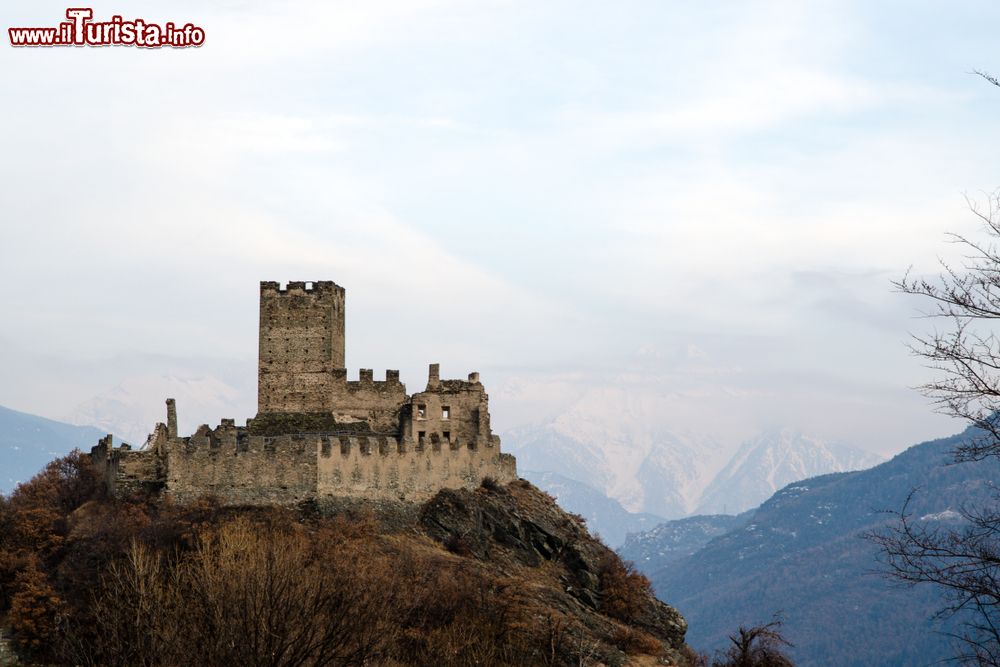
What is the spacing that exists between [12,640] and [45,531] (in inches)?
290

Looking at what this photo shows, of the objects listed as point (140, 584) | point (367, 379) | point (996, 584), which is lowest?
point (996, 584)

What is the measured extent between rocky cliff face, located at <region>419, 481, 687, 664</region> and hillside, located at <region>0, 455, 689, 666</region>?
0.12 meters

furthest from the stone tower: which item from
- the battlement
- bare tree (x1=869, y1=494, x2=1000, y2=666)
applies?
bare tree (x1=869, y1=494, x2=1000, y2=666)

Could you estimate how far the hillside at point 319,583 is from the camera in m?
53.6

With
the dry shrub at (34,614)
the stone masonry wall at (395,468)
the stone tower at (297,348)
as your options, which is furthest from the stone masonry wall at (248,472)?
the stone tower at (297,348)

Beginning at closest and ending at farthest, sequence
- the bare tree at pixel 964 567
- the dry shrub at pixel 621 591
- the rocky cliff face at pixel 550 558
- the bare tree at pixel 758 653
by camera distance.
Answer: the bare tree at pixel 964 567, the bare tree at pixel 758 653, the rocky cliff face at pixel 550 558, the dry shrub at pixel 621 591

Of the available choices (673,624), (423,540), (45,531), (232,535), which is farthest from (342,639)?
(673,624)

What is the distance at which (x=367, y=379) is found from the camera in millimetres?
88375

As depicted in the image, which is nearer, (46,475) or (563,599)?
(563,599)

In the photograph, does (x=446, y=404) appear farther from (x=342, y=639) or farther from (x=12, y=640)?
(x=342, y=639)

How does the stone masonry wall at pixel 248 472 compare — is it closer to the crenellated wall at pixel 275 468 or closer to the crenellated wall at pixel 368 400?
the crenellated wall at pixel 275 468

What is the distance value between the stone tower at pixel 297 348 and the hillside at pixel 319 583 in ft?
35.9

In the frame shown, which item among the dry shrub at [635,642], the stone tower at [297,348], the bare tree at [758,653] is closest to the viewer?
the dry shrub at [635,642]

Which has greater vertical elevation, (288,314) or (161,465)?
(288,314)
